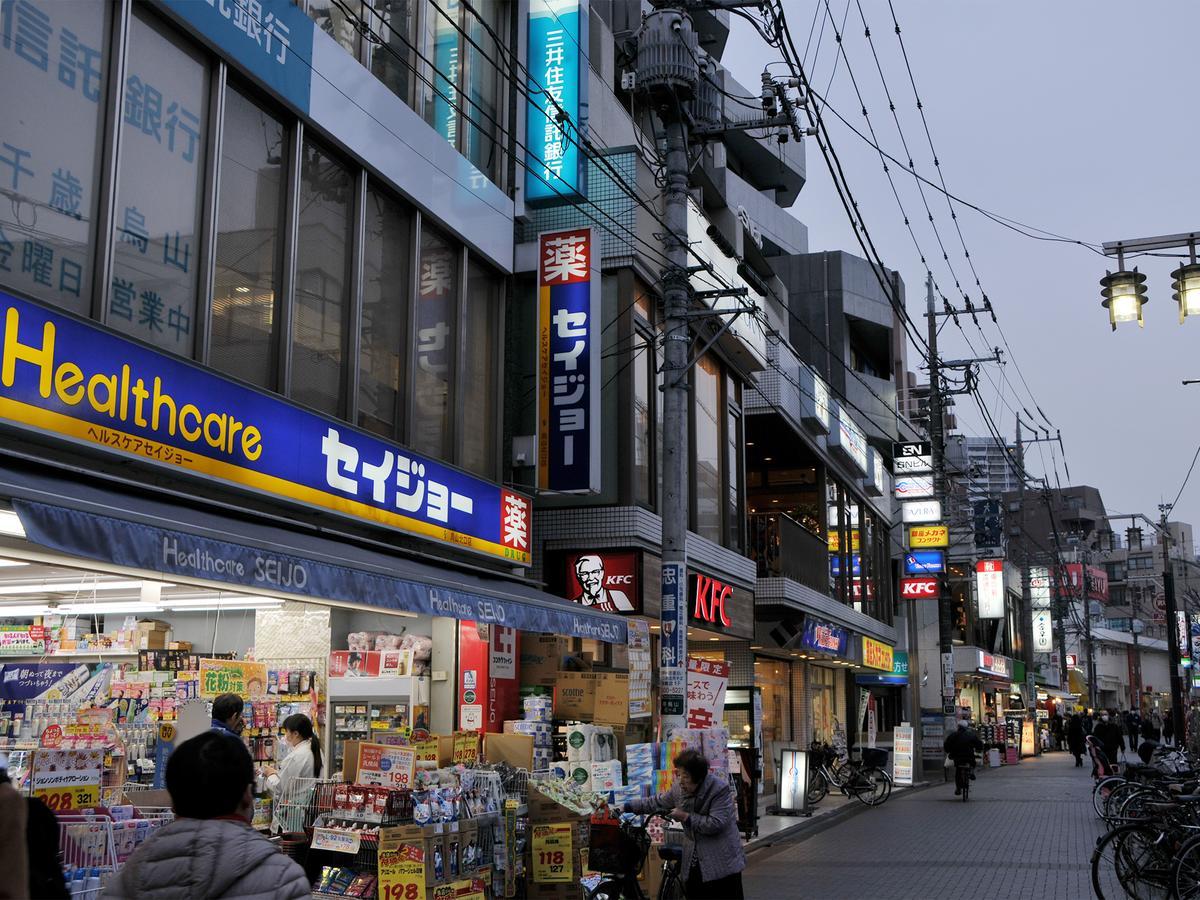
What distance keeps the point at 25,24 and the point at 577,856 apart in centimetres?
809

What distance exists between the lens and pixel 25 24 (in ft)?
29.6

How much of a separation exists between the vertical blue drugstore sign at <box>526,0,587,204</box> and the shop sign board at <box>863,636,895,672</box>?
72.1 feet

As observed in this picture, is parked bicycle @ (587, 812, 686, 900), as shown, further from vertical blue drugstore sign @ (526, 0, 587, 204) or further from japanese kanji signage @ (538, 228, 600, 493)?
vertical blue drugstore sign @ (526, 0, 587, 204)

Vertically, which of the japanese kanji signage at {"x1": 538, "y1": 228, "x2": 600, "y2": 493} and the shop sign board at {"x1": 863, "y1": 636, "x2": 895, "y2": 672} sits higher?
the japanese kanji signage at {"x1": 538, "y1": 228, "x2": 600, "y2": 493}

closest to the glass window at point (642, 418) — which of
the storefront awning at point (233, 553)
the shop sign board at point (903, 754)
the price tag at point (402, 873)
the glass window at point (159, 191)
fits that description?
the storefront awning at point (233, 553)

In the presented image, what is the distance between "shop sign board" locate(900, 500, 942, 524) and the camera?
121 ft

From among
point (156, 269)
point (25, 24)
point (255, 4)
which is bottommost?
point (156, 269)

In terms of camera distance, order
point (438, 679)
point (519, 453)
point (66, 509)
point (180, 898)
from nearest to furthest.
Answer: point (180, 898)
point (66, 509)
point (438, 679)
point (519, 453)

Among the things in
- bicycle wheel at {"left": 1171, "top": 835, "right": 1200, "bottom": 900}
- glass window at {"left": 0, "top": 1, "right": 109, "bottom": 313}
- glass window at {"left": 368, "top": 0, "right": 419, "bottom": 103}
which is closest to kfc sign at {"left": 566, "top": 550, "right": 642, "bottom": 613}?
glass window at {"left": 368, "top": 0, "right": 419, "bottom": 103}

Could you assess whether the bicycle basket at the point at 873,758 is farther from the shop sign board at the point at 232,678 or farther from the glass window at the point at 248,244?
the glass window at the point at 248,244

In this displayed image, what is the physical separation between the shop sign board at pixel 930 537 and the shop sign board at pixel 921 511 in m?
0.48

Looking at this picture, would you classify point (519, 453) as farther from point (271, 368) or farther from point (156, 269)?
Answer: point (156, 269)

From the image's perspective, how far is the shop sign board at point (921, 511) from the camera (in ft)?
121

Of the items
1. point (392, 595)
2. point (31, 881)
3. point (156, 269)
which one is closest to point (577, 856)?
point (392, 595)
